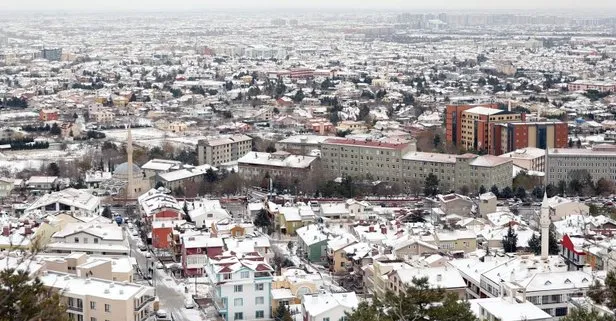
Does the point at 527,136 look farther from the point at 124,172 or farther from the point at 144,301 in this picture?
the point at 144,301

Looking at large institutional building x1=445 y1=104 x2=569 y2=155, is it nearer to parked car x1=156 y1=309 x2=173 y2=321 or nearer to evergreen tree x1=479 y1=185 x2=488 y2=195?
evergreen tree x1=479 y1=185 x2=488 y2=195

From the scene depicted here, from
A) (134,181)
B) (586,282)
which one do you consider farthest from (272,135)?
(586,282)

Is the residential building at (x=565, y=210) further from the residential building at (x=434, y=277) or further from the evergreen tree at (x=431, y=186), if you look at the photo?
the residential building at (x=434, y=277)

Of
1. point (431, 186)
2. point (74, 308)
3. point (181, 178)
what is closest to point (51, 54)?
point (181, 178)

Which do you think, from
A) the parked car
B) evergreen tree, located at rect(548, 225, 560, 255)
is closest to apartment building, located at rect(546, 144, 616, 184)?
evergreen tree, located at rect(548, 225, 560, 255)

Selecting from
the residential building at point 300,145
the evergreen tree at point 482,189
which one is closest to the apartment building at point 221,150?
the residential building at point 300,145

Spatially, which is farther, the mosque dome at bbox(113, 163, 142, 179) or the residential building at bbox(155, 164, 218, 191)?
the residential building at bbox(155, 164, 218, 191)
